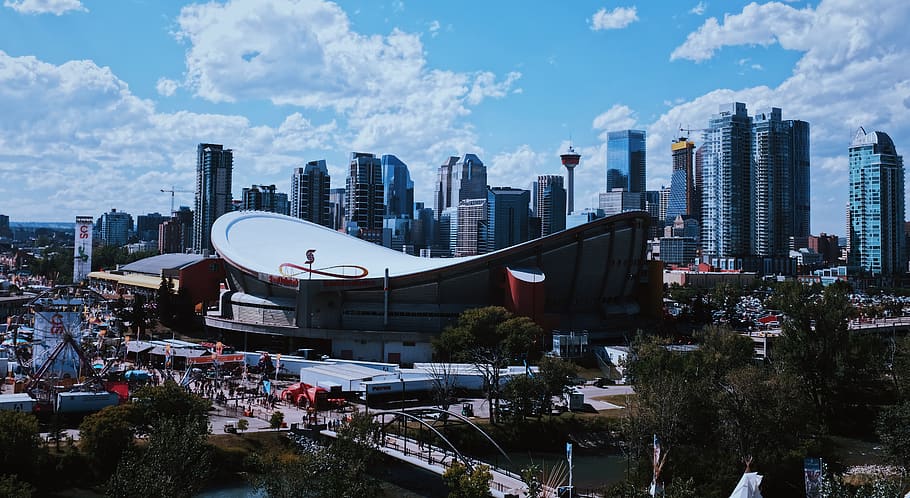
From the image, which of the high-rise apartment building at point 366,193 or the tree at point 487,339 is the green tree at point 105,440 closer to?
the tree at point 487,339

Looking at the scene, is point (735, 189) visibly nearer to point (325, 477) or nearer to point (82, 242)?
point (82, 242)

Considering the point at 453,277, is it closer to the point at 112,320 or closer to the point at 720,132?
the point at 112,320

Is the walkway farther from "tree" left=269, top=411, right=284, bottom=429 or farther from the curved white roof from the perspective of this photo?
the curved white roof

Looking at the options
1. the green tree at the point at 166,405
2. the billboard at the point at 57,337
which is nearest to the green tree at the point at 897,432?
the green tree at the point at 166,405

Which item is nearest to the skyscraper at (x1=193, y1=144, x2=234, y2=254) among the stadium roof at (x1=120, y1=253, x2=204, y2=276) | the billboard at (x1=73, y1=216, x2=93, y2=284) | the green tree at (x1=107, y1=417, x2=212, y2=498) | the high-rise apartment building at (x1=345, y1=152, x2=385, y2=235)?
the high-rise apartment building at (x1=345, y1=152, x2=385, y2=235)

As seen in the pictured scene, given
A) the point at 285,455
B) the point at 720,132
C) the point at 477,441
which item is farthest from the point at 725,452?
the point at 720,132

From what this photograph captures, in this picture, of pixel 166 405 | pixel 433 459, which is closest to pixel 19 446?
pixel 166 405
